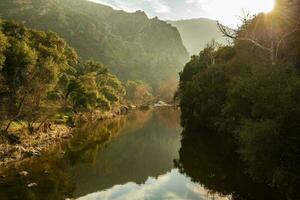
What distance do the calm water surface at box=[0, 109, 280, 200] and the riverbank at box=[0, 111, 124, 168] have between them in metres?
1.83

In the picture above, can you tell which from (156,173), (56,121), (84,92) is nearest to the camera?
(156,173)

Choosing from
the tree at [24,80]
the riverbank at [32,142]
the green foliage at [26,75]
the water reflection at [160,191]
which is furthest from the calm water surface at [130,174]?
the tree at [24,80]

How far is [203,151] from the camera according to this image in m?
55.0

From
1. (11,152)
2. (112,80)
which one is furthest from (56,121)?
(112,80)

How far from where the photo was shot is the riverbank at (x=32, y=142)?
1809 inches

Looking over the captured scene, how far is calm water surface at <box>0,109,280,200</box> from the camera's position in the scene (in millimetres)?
34688

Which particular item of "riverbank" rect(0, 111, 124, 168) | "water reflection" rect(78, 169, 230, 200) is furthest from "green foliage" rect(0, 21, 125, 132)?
"water reflection" rect(78, 169, 230, 200)

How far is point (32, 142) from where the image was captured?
54.2 metres

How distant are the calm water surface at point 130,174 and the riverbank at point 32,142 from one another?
183 cm

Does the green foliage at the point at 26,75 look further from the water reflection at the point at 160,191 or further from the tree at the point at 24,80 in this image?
the water reflection at the point at 160,191

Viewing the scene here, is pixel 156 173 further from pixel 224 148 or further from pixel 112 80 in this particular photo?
pixel 112 80

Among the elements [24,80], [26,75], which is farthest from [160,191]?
[26,75]

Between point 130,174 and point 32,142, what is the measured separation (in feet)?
56.8

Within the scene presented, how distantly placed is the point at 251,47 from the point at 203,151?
65.6ft
